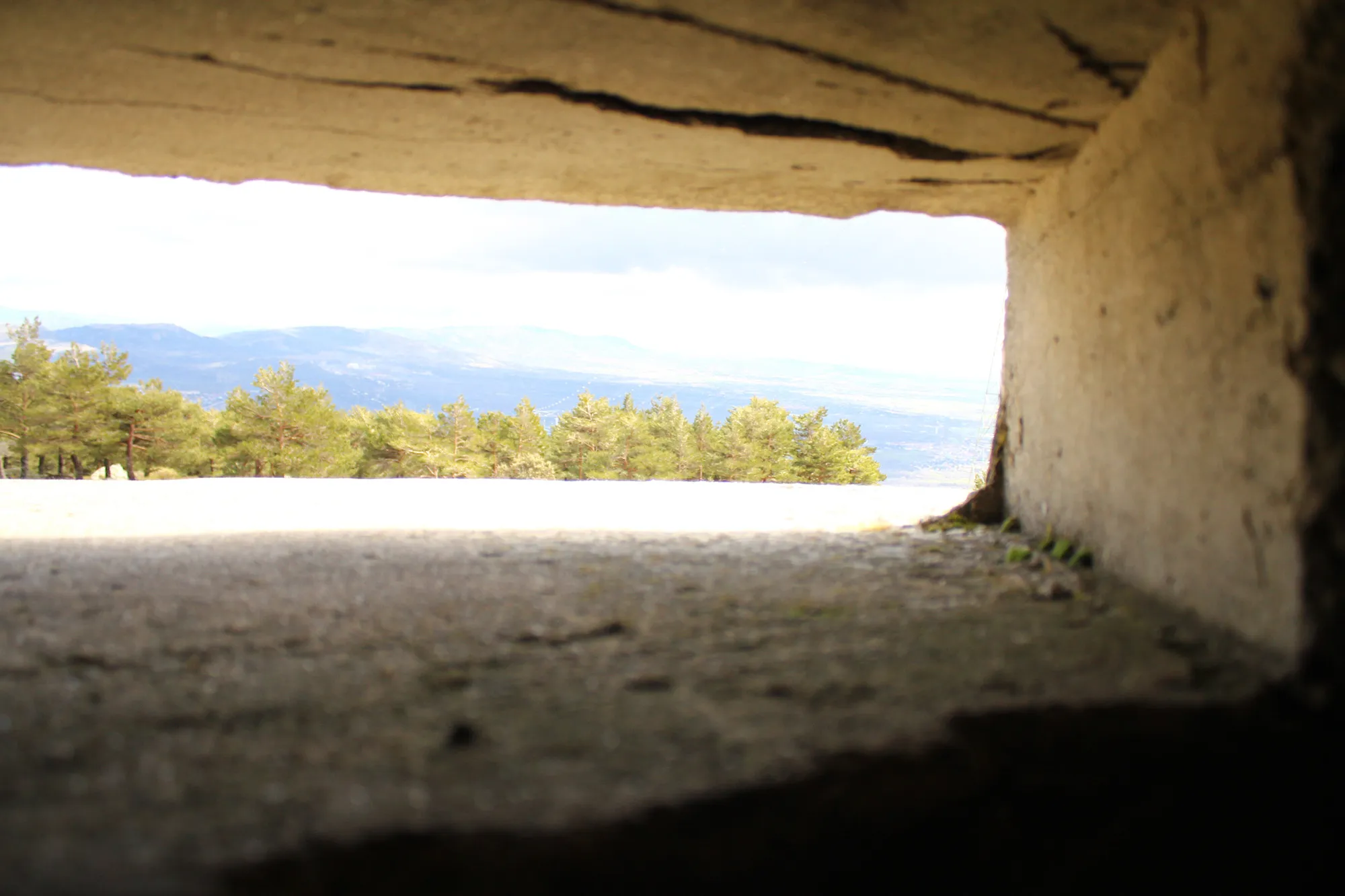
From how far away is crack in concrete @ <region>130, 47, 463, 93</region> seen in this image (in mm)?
1481

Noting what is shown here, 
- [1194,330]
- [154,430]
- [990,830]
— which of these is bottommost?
[990,830]

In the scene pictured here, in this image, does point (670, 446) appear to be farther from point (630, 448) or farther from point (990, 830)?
point (990, 830)

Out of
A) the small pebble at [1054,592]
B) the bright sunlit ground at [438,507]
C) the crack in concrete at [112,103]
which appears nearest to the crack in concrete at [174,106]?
the crack in concrete at [112,103]

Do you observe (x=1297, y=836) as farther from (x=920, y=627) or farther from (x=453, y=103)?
(x=453, y=103)

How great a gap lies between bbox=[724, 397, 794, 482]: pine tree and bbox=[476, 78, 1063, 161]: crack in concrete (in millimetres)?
18315

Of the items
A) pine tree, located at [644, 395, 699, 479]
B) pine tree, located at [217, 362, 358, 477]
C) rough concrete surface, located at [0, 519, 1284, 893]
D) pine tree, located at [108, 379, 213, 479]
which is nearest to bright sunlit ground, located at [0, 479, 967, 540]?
rough concrete surface, located at [0, 519, 1284, 893]

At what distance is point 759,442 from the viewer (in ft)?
67.8

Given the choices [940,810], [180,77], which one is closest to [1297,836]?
[940,810]

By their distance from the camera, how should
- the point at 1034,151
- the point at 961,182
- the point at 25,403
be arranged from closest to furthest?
the point at 1034,151 < the point at 961,182 < the point at 25,403

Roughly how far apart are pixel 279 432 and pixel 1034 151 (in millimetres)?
21419

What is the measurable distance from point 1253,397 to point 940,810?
0.84 m

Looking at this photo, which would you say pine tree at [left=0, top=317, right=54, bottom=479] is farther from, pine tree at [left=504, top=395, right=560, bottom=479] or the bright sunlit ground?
the bright sunlit ground

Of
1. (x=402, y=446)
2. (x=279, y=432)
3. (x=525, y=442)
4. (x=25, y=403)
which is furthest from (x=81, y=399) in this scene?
(x=525, y=442)

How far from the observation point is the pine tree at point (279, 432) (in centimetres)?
1980
